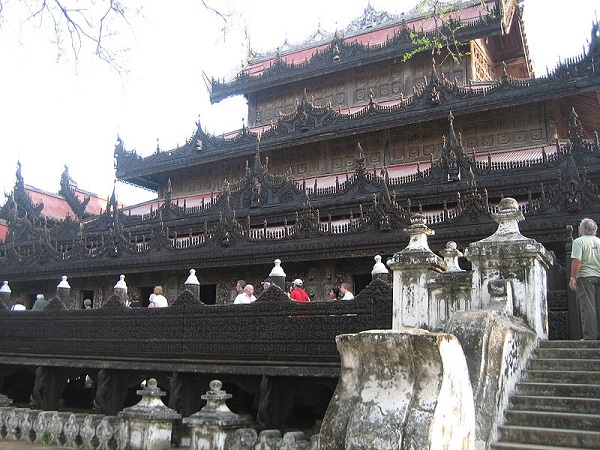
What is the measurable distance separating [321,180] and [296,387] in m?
9.43

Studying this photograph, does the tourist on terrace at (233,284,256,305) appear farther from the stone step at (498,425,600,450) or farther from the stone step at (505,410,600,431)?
the stone step at (498,425,600,450)

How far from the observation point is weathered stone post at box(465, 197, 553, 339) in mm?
6762

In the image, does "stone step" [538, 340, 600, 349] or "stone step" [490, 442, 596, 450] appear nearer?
"stone step" [490, 442, 596, 450]

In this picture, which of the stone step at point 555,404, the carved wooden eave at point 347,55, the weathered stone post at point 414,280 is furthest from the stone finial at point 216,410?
the carved wooden eave at point 347,55

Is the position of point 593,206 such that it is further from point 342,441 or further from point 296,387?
point 342,441

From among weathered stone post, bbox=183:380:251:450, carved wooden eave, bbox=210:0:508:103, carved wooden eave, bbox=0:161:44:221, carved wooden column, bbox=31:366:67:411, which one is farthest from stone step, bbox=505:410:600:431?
carved wooden eave, bbox=0:161:44:221

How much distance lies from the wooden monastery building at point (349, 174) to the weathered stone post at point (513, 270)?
1.04 metres

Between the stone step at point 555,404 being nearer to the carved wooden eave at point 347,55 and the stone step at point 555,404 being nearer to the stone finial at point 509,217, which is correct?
the stone finial at point 509,217

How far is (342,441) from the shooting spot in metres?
3.24

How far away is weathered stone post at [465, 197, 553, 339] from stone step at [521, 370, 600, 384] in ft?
2.36

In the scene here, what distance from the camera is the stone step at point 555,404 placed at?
543 centimetres

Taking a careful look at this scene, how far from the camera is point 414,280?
748 cm

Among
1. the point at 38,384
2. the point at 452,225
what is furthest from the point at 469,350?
the point at 38,384

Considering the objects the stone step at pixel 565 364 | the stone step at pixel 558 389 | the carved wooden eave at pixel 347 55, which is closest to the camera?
the stone step at pixel 558 389
